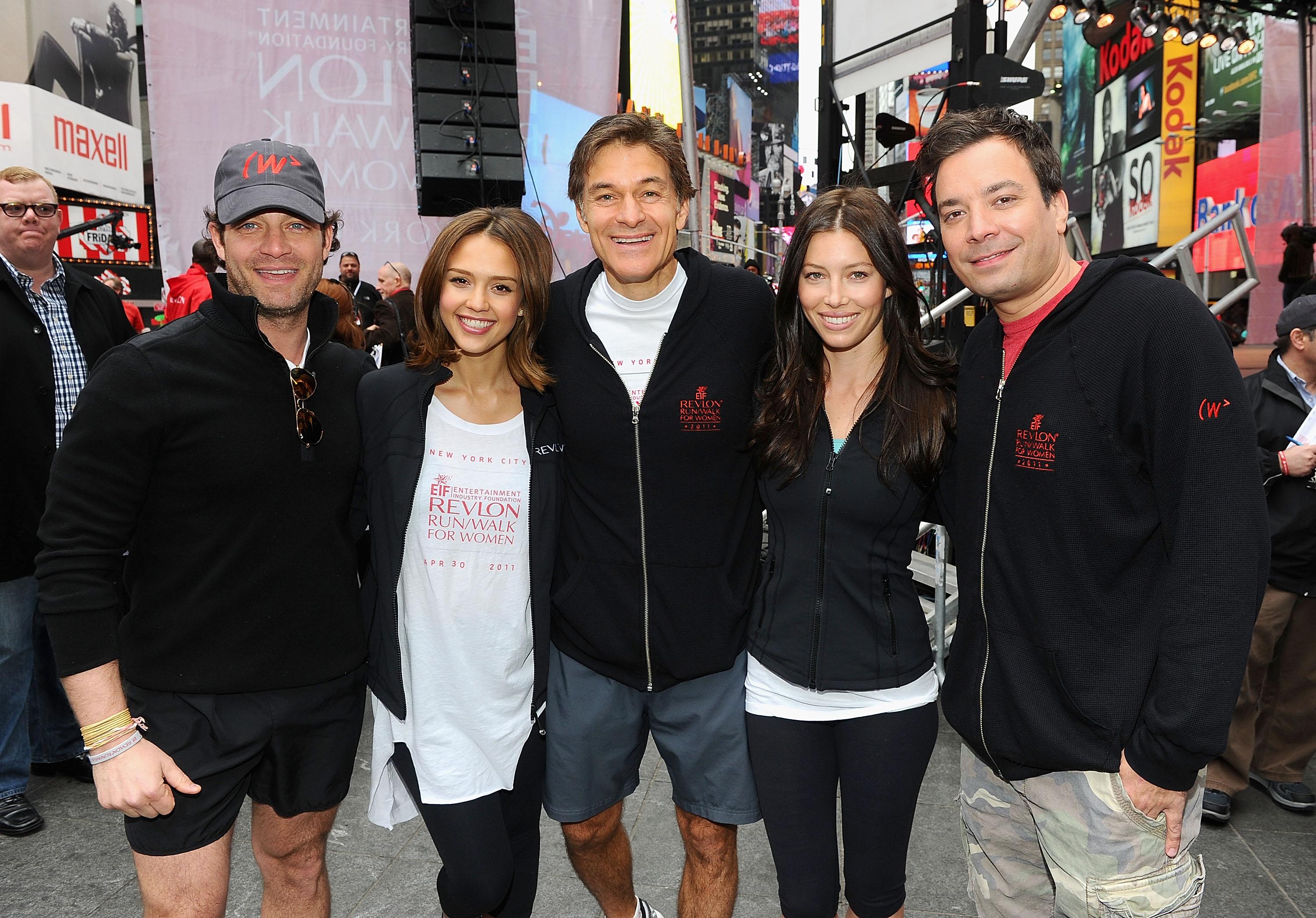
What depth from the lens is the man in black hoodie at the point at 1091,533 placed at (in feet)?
5.77

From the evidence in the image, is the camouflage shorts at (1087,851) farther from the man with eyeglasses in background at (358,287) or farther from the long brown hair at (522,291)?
the man with eyeglasses in background at (358,287)

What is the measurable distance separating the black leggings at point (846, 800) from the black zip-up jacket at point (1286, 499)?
2430 mm

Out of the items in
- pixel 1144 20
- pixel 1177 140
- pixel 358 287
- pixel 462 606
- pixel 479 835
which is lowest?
pixel 479 835

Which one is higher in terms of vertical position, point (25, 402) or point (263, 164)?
point (263, 164)

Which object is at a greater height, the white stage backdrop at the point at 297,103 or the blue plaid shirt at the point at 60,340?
the white stage backdrop at the point at 297,103

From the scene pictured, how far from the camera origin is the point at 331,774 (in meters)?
2.35

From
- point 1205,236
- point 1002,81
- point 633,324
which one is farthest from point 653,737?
point 1205,236

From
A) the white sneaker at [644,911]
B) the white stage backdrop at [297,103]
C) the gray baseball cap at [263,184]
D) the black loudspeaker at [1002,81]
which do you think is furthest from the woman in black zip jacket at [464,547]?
the white stage backdrop at [297,103]

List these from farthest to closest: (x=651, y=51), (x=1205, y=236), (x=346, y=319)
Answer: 1. (x=651, y=51)
2. (x=1205, y=236)
3. (x=346, y=319)

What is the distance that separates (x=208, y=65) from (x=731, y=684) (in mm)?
6778

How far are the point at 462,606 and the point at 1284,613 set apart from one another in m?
3.66

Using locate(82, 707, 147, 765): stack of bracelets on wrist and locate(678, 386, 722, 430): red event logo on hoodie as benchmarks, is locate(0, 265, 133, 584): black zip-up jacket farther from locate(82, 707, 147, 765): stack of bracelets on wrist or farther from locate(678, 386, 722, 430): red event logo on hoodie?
locate(678, 386, 722, 430): red event logo on hoodie

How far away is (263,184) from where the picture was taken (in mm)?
2287

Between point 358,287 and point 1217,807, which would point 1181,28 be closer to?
point 358,287
